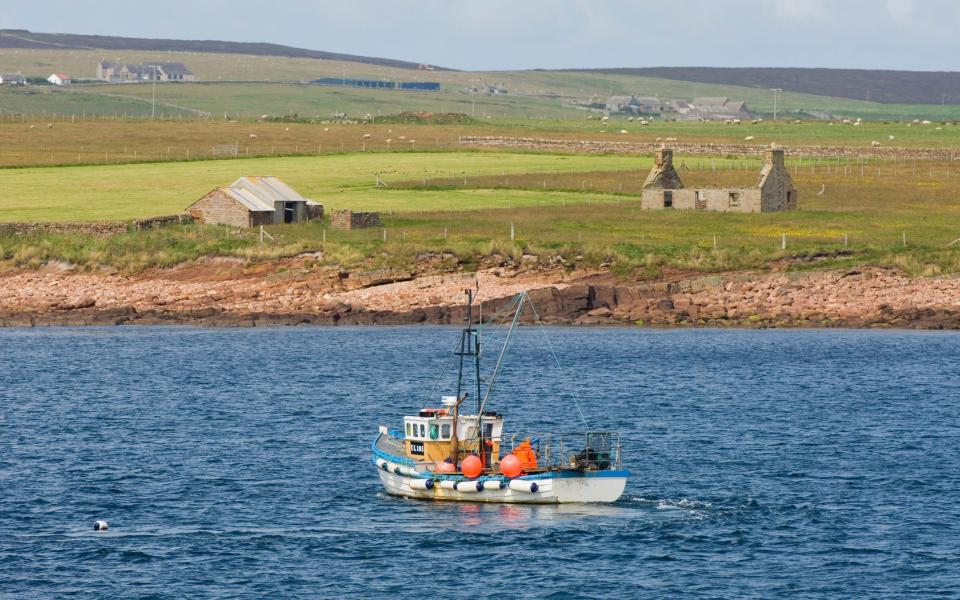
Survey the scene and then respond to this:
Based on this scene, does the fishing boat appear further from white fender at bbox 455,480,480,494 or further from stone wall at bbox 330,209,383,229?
stone wall at bbox 330,209,383,229

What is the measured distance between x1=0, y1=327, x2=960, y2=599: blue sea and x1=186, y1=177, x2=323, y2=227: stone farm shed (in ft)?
82.4

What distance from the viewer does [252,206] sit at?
12175 cm

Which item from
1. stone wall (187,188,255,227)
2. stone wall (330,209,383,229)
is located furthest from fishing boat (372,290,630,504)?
stone wall (187,188,255,227)

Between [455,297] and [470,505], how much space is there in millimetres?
54905

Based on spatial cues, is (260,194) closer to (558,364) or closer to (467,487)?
(558,364)

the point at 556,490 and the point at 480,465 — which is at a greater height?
the point at 480,465

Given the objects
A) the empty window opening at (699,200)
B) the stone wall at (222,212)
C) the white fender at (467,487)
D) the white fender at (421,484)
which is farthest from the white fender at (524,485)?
the empty window opening at (699,200)

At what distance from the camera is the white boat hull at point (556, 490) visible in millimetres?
51406

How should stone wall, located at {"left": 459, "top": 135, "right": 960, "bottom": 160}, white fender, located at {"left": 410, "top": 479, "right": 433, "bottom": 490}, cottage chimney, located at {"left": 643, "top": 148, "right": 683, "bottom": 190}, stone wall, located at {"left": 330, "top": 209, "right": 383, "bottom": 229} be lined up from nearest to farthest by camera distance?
white fender, located at {"left": 410, "top": 479, "right": 433, "bottom": 490}, stone wall, located at {"left": 330, "top": 209, "right": 383, "bottom": 229}, cottage chimney, located at {"left": 643, "top": 148, "right": 683, "bottom": 190}, stone wall, located at {"left": 459, "top": 135, "right": 960, "bottom": 160}

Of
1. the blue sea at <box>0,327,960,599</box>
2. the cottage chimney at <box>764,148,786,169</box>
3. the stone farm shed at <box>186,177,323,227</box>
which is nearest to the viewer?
the blue sea at <box>0,327,960,599</box>

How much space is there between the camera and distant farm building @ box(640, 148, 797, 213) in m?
130

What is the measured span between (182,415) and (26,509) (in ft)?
66.1

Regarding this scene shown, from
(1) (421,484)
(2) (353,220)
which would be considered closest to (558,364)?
(1) (421,484)

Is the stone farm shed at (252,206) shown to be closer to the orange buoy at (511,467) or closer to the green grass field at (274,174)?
the green grass field at (274,174)
